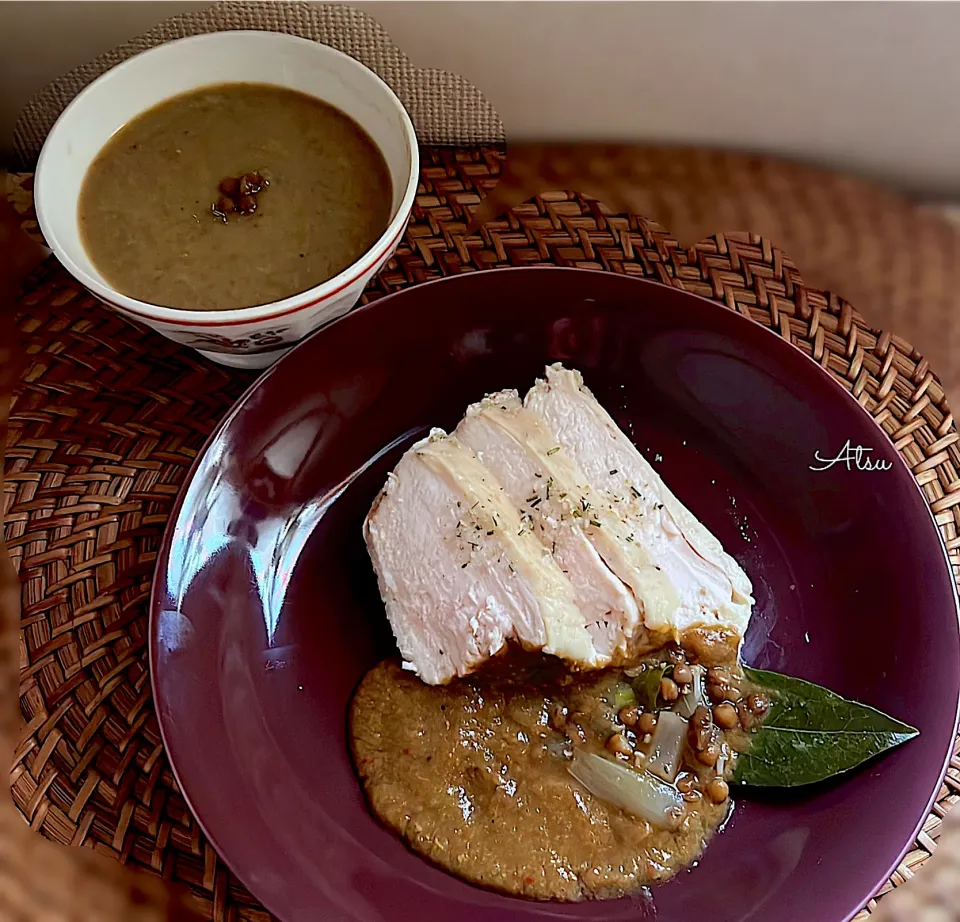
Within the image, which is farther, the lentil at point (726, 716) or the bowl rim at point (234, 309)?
the lentil at point (726, 716)

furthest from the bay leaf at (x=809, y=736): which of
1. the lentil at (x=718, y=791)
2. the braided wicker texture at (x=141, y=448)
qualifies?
the braided wicker texture at (x=141, y=448)

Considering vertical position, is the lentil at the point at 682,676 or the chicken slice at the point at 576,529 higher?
the chicken slice at the point at 576,529

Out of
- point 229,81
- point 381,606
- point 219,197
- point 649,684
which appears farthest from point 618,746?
point 229,81

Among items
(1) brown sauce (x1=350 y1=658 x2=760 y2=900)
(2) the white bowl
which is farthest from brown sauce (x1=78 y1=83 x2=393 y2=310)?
(1) brown sauce (x1=350 y1=658 x2=760 y2=900)

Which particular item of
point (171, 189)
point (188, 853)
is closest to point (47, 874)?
point (188, 853)

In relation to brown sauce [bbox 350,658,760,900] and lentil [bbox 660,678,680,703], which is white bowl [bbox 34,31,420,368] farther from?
lentil [bbox 660,678,680,703]

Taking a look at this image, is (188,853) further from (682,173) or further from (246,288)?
(682,173)

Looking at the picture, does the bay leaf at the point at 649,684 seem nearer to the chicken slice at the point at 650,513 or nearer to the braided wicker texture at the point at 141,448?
the chicken slice at the point at 650,513
